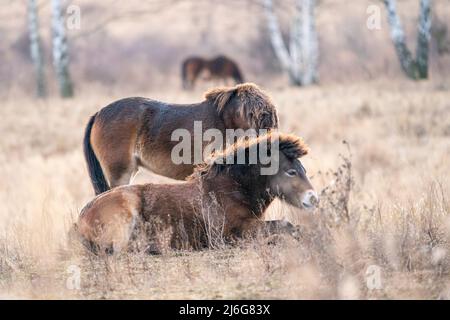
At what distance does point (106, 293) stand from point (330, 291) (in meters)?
1.70

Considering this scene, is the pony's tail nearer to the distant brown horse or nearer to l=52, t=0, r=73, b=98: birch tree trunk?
l=52, t=0, r=73, b=98: birch tree trunk

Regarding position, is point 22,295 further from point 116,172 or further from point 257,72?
point 257,72

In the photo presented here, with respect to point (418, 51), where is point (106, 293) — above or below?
below

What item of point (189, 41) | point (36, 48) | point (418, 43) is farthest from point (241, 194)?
point (189, 41)

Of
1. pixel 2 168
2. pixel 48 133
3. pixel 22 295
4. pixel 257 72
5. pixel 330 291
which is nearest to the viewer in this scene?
pixel 330 291

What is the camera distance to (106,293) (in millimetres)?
5945

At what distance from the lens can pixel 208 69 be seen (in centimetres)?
2683

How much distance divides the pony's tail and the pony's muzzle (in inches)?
112

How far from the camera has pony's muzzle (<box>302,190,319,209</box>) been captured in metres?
6.87

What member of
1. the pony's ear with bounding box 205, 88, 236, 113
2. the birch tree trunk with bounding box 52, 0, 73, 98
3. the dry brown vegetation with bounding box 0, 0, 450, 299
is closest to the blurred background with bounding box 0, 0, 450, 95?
the dry brown vegetation with bounding box 0, 0, 450, 299

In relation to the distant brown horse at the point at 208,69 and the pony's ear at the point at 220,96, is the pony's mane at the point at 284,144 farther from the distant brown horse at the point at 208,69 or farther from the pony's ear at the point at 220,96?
the distant brown horse at the point at 208,69

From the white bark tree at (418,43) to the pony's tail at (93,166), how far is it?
12.3 metres

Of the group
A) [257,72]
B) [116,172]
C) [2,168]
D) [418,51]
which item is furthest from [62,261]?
[257,72]
